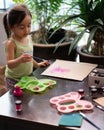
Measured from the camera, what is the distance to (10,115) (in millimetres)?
1217

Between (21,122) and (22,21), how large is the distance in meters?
0.67

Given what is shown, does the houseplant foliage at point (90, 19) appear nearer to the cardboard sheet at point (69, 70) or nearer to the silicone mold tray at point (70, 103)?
the cardboard sheet at point (69, 70)

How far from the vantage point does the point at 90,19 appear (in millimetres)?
2092

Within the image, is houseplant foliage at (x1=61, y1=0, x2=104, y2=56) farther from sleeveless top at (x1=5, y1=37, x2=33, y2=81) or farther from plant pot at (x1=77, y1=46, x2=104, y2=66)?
sleeveless top at (x1=5, y1=37, x2=33, y2=81)

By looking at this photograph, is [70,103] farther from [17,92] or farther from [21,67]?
[21,67]

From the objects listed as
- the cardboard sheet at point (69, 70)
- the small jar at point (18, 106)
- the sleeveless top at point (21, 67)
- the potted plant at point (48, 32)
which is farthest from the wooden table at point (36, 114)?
the potted plant at point (48, 32)

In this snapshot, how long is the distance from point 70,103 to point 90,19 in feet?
3.16

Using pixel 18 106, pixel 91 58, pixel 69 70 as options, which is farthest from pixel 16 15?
pixel 91 58

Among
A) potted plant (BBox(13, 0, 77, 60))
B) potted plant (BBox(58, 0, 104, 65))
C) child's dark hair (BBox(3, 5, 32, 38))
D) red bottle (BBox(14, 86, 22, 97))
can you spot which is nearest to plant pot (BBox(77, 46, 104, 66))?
potted plant (BBox(58, 0, 104, 65))

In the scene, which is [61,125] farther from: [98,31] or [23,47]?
[98,31]

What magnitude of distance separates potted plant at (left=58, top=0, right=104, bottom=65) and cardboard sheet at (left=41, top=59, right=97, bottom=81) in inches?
12.2

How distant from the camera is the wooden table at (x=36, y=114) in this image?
1163mm

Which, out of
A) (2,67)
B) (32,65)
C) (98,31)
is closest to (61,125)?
(32,65)

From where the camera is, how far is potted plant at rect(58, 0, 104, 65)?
2010 millimetres
